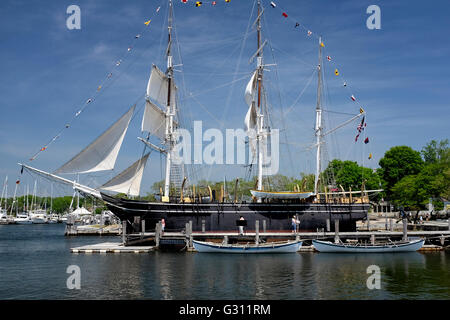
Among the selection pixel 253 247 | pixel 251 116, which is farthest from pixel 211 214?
pixel 251 116

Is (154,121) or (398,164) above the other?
(154,121)

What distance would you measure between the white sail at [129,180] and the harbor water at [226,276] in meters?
8.85

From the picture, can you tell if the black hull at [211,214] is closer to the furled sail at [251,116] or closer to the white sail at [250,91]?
the furled sail at [251,116]

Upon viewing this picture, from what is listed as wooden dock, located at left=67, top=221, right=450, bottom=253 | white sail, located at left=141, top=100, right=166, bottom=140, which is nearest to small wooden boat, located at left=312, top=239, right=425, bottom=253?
wooden dock, located at left=67, top=221, right=450, bottom=253

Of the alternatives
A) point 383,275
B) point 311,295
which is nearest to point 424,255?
point 383,275

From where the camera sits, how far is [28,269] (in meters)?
25.0

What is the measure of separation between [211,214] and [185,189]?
6.82 metres

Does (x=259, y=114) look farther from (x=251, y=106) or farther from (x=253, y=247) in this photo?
(x=253, y=247)

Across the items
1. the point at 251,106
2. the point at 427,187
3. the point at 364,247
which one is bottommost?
the point at 364,247

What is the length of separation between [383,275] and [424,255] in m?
9.88

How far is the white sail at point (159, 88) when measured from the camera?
139ft

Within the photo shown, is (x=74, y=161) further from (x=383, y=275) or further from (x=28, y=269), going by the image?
(x=383, y=275)

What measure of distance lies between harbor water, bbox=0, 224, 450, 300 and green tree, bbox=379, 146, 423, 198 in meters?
53.4

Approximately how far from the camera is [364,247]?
30281 mm
